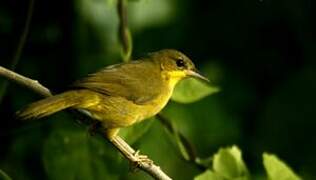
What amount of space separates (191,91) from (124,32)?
47 centimetres

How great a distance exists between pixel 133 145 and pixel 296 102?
1402 millimetres

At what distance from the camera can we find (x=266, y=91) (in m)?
7.85

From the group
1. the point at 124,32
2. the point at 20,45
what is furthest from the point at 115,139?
the point at 20,45

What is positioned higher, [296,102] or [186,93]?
[186,93]

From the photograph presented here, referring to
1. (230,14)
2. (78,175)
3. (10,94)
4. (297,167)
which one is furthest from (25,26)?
(297,167)

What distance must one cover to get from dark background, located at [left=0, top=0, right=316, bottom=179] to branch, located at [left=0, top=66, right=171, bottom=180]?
0.69 metres

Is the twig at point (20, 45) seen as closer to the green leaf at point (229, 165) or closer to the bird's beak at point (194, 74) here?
→ the bird's beak at point (194, 74)

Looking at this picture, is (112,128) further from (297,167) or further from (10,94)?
(297,167)

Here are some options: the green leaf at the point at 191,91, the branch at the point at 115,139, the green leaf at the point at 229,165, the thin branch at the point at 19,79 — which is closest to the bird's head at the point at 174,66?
the green leaf at the point at 191,91

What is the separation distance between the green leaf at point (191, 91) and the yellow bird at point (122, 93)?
47 mm

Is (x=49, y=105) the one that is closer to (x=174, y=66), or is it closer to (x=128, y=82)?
(x=128, y=82)

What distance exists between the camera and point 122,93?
6.34 m

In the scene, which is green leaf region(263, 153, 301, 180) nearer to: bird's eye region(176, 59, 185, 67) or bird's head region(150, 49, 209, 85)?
bird's head region(150, 49, 209, 85)

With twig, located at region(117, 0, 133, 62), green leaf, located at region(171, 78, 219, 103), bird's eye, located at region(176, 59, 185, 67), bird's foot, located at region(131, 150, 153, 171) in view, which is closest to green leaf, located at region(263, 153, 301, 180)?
green leaf, located at region(171, 78, 219, 103)
